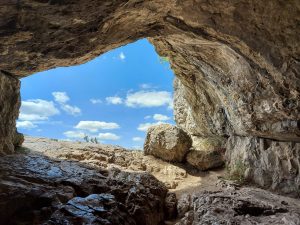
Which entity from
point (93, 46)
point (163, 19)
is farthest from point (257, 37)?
point (93, 46)

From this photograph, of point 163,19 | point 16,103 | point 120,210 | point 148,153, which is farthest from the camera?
point 148,153

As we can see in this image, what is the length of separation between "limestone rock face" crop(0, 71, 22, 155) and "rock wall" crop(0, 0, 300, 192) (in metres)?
0.08

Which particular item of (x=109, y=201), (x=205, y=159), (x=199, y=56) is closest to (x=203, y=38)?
(x=199, y=56)

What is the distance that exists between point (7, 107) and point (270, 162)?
7726mm

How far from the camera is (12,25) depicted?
4.24 m

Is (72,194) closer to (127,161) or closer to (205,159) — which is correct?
(127,161)

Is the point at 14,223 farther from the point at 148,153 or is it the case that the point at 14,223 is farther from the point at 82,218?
the point at 148,153

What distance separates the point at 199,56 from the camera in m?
8.38

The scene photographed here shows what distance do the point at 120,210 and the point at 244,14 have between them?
4267 mm

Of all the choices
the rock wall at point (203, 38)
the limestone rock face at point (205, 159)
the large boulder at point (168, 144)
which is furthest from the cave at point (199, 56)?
the large boulder at point (168, 144)

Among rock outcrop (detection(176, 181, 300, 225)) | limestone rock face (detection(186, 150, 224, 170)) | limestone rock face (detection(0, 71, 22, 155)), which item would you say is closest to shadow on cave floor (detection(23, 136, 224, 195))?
limestone rock face (detection(186, 150, 224, 170))

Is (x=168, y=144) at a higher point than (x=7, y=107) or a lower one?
lower

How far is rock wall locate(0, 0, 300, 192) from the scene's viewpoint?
4.34 metres

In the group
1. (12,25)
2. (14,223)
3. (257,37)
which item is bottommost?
(14,223)
